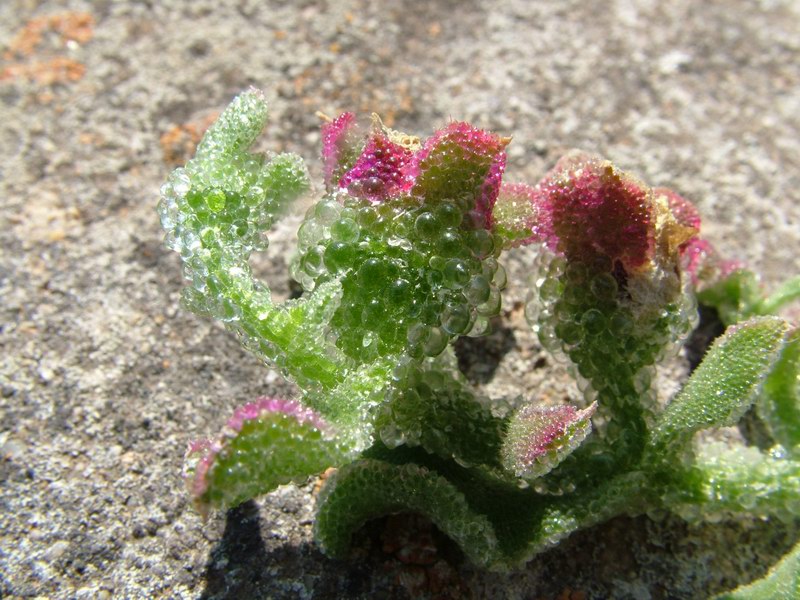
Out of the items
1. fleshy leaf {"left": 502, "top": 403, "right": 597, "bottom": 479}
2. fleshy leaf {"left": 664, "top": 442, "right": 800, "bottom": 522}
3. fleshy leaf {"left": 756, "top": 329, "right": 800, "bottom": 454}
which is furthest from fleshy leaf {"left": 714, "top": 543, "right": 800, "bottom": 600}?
fleshy leaf {"left": 502, "top": 403, "right": 597, "bottom": 479}

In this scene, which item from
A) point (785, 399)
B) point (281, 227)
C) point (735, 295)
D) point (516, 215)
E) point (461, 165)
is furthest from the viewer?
→ point (281, 227)

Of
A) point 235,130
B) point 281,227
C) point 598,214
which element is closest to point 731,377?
point 598,214

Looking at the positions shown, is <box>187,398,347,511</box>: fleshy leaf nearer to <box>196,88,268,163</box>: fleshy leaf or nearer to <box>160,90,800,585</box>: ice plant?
<box>160,90,800,585</box>: ice plant

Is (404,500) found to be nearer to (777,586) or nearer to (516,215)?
(516,215)

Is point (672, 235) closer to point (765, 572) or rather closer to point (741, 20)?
point (765, 572)

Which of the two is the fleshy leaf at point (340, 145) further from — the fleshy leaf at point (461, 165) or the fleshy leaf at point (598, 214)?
the fleshy leaf at point (598, 214)

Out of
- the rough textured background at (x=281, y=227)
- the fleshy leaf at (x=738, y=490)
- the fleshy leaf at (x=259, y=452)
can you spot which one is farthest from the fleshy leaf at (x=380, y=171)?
the fleshy leaf at (x=738, y=490)

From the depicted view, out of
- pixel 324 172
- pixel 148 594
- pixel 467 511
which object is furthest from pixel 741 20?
pixel 148 594

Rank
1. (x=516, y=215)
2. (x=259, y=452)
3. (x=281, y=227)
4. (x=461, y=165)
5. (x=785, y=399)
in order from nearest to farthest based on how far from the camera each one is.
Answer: (x=259, y=452)
(x=461, y=165)
(x=516, y=215)
(x=785, y=399)
(x=281, y=227)
